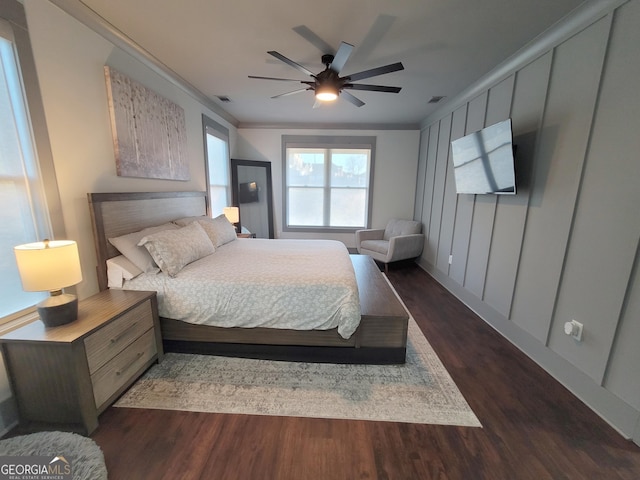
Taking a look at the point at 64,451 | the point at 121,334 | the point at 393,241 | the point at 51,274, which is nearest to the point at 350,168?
the point at 393,241

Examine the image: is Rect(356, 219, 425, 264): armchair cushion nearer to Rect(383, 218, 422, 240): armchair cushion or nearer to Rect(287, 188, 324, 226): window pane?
Answer: Rect(383, 218, 422, 240): armchair cushion

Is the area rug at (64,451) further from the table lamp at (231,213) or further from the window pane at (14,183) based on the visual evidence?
the table lamp at (231,213)

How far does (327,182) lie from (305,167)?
0.54 meters

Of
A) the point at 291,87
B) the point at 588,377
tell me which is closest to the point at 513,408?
the point at 588,377

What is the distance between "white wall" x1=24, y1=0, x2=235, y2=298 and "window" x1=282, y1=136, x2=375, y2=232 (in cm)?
315

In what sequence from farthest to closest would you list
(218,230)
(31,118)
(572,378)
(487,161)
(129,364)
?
(218,230) → (487,161) → (572,378) → (129,364) → (31,118)

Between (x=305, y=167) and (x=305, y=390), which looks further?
(x=305, y=167)

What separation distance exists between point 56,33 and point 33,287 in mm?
1671

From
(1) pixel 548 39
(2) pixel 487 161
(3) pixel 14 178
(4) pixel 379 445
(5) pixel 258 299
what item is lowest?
(4) pixel 379 445

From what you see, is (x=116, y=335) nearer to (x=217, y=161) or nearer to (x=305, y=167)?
(x=217, y=161)

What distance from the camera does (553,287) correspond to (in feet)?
6.40

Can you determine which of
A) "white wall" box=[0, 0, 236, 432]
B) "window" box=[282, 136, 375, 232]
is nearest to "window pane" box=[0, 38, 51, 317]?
"white wall" box=[0, 0, 236, 432]

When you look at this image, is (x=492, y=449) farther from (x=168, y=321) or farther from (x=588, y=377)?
(x=168, y=321)

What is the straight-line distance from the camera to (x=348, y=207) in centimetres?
532
